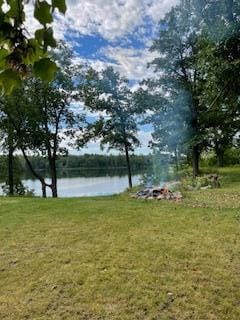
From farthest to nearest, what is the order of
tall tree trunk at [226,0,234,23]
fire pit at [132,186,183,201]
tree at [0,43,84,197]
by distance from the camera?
tree at [0,43,84,197] → tall tree trunk at [226,0,234,23] → fire pit at [132,186,183,201]

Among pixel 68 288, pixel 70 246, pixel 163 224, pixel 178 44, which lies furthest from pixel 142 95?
pixel 68 288

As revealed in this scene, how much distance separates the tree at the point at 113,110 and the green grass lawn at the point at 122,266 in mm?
16388

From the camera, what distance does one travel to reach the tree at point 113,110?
86.1 feet

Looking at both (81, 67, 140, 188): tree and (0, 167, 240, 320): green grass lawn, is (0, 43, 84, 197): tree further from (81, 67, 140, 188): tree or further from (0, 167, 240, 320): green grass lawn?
(0, 167, 240, 320): green grass lawn

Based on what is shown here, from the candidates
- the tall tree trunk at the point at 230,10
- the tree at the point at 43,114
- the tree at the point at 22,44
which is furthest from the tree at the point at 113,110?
the tree at the point at 22,44

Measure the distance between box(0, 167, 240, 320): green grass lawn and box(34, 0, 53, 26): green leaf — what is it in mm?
3769

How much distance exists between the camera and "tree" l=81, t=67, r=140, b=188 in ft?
86.1

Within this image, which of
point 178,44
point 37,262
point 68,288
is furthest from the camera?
point 178,44

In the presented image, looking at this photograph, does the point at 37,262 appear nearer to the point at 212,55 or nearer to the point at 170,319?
the point at 170,319

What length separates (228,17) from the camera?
15.9m

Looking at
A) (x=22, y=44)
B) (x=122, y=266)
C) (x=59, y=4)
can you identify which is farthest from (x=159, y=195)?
(x=59, y=4)

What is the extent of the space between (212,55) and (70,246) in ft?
35.7

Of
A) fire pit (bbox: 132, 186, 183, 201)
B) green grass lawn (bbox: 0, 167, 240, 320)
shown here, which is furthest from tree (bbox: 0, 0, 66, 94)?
fire pit (bbox: 132, 186, 183, 201)

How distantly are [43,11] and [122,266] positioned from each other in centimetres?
502
